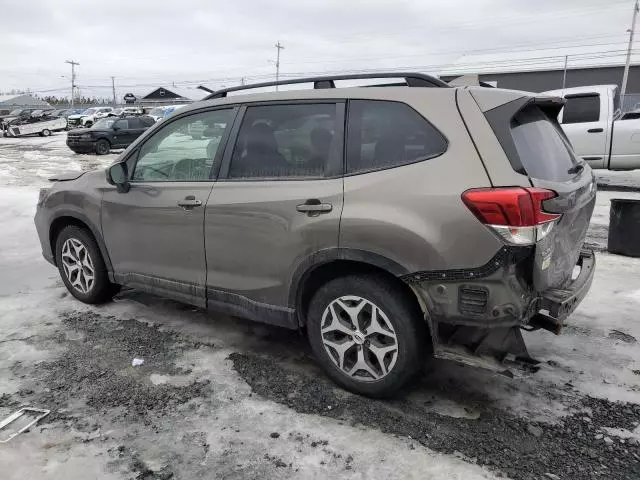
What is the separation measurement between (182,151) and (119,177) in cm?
56

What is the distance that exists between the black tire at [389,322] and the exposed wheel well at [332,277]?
0.07 ft

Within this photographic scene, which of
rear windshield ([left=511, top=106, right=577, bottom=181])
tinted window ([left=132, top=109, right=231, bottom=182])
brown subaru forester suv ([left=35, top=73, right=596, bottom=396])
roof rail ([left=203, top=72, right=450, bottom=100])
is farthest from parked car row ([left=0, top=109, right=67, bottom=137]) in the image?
rear windshield ([left=511, top=106, right=577, bottom=181])

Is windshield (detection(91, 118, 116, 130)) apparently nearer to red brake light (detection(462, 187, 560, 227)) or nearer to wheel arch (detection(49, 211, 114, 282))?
wheel arch (detection(49, 211, 114, 282))

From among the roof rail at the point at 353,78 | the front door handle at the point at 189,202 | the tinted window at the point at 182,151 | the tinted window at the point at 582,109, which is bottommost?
the front door handle at the point at 189,202

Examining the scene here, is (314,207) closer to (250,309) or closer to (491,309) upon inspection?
(250,309)

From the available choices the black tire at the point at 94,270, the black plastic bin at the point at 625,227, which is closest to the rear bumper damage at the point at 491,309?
the black tire at the point at 94,270

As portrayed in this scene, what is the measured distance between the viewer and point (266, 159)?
346cm

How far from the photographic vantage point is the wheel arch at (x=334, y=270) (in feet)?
9.51

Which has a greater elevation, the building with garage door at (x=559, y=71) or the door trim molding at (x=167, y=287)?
the building with garage door at (x=559, y=71)

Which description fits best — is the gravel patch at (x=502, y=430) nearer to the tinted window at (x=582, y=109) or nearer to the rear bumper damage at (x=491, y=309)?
the rear bumper damage at (x=491, y=309)

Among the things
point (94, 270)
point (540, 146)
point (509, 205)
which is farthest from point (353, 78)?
point (94, 270)

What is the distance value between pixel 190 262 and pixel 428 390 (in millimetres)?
1835

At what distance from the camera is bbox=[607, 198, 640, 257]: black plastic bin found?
6.10 metres

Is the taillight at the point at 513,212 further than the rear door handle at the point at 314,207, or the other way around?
the rear door handle at the point at 314,207
